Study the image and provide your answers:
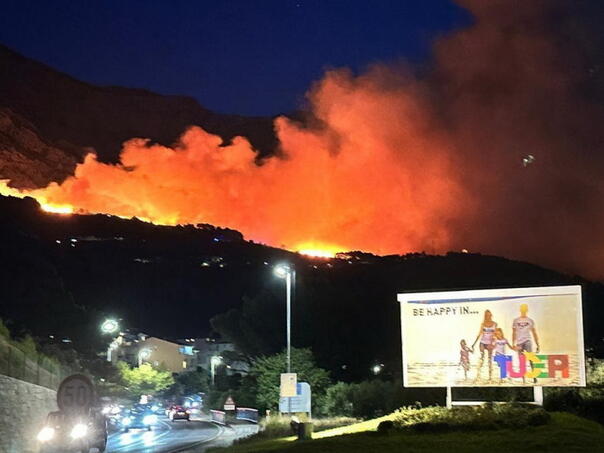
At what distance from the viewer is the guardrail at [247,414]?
59094 mm

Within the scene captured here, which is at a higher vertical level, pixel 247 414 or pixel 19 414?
pixel 19 414

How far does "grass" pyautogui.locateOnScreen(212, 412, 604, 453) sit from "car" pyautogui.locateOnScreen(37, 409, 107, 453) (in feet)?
30.6

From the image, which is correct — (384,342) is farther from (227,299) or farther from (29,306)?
(227,299)

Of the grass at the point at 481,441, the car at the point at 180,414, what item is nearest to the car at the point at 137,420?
the car at the point at 180,414

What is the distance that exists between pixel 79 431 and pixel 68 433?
0.49 meters

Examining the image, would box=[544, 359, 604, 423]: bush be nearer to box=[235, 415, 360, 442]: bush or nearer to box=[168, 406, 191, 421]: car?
box=[235, 415, 360, 442]: bush

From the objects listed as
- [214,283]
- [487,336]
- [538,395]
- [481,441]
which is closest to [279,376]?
[487,336]

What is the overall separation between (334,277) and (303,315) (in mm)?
14042

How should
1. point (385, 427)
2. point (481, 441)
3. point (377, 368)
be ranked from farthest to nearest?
point (377, 368)
point (385, 427)
point (481, 441)

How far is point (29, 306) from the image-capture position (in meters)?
55.3

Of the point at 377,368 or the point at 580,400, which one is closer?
the point at 580,400

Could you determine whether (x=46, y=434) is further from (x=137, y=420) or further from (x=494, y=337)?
(x=137, y=420)

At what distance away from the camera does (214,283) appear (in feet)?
474

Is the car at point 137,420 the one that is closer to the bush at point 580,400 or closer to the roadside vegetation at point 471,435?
the roadside vegetation at point 471,435
